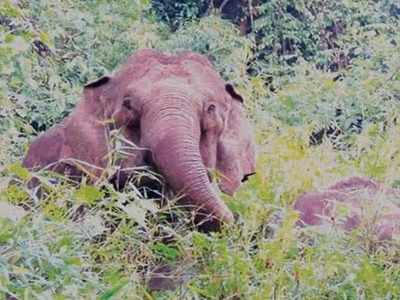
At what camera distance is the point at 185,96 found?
505 centimetres

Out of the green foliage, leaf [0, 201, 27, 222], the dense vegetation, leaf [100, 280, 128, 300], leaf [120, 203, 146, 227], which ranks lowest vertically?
the green foliage

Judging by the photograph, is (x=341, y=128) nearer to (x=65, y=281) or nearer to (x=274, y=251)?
(x=274, y=251)

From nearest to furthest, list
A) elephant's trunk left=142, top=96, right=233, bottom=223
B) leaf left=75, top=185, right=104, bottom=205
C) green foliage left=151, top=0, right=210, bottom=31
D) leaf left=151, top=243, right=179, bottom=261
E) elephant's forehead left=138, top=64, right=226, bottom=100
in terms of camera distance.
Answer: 1. leaf left=75, top=185, right=104, bottom=205
2. leaf left=151, top=243, right=179, bottom=261
3. elephant's trunk left=142, top=96, right=233, bottom=223
4. elephant's forehead left=138, top=64, right=226, bottom=100
5. green foliage left=151, top=0, right=210, bottom=31

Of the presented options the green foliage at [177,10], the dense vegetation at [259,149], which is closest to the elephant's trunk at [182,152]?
the dense vegetation at [259,149]

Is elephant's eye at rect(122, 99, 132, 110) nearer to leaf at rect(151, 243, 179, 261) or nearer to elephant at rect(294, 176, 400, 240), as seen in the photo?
elephant at rect(294, 176, 400, 240)

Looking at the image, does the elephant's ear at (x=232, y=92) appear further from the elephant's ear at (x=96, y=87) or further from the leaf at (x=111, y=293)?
the leaf at (x=111, y=293)

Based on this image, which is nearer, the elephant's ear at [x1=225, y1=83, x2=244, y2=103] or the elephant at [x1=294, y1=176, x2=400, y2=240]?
the elephant at [x1=294, y1=176, x2=400, y2=240]

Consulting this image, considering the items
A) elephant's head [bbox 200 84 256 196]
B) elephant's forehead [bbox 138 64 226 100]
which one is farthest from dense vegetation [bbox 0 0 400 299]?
elephant's forehead [bbox 138 64 226 100]

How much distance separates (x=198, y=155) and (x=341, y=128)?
422 cm

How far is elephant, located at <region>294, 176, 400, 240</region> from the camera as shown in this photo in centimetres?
429

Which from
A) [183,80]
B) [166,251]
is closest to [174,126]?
[183,80]

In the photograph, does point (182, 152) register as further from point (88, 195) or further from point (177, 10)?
point (177, 10)

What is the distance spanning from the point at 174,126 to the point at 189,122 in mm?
93

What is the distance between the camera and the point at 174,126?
486 centimetres
